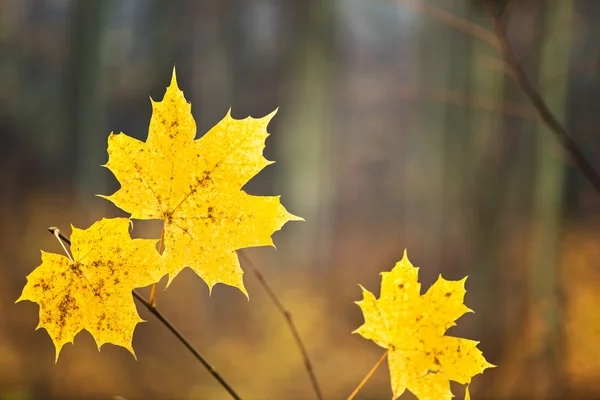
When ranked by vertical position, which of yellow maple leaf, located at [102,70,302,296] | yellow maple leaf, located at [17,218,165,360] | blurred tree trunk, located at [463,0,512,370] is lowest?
yellow maple leaf, located at [17,218,165,360]

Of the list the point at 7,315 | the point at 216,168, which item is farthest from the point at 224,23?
the point at 216,168

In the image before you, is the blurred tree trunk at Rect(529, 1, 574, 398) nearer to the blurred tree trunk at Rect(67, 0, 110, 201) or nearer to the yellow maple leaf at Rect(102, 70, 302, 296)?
the blurred tree trunk at Rect(67, 0, 110, 201)

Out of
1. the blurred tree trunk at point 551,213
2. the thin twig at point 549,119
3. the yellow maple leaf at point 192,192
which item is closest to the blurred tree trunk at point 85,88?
the blurred tree trunk at point 551,213

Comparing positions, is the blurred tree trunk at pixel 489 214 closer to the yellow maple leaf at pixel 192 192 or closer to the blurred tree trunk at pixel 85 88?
the blurred tree trunk at pixel 85 88

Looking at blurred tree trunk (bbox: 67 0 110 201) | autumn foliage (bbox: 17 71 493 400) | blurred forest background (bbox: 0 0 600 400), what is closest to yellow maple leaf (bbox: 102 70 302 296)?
autumn foliage (bbox: 17 71 493 400)

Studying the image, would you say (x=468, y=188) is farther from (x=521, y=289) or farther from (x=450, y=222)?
(x=521, y=289)

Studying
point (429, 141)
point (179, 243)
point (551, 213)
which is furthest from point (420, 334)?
point (429, 141)
